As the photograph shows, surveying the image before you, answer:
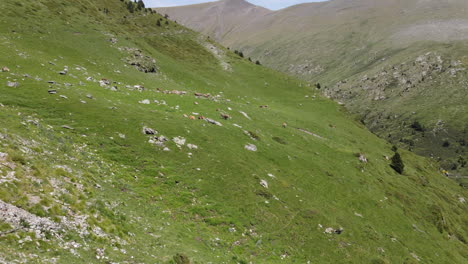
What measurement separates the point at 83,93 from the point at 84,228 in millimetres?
25989

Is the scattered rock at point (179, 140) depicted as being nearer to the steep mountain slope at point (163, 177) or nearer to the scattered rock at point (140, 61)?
the steep mountain slope at point (163, 177)

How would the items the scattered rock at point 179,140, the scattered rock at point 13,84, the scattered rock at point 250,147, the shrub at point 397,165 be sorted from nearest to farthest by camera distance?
the scattered rock at point 13,84
the scattered rock at point 179,140
the scattered rock at point 250,147
the shrub at point 397,165

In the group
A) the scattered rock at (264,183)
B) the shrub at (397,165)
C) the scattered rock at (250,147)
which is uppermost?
the scattered rock at (250,147)

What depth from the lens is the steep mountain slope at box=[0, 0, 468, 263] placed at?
16.4m

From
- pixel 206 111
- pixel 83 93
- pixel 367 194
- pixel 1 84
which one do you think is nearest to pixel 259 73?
pixel 206 111

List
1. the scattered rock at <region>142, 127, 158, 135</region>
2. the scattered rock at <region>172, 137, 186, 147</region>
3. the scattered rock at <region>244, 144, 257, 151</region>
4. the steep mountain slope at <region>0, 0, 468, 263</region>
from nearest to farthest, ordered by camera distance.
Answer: the steep mountain slope at <region>0, 0, 468, 263</region>
the scattered rock at <region>142, 127, 158, 135</region>
the scattered rock at <region>172, 137, 186, 147</region>
the scattered rock at <region>244, 144, 257, 151</region>

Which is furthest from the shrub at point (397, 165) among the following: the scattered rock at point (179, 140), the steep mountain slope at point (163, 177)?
the scattered rock at point (179, 140)

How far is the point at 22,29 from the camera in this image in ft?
182

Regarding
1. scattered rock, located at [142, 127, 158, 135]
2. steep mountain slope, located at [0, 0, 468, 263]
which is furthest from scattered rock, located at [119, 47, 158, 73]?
scattered rock, located at [142, 127, 158, 135]

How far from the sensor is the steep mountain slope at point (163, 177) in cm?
1642

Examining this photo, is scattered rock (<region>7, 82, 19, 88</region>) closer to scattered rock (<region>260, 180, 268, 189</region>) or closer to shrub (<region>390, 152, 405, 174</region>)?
scattered rock (<region>260, 180, 268, 189</region>)

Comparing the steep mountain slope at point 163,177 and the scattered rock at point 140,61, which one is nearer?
the steep mountain slope at point 163,177

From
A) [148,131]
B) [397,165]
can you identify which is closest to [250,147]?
[148,131]

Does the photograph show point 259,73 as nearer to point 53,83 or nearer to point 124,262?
point 53,83
